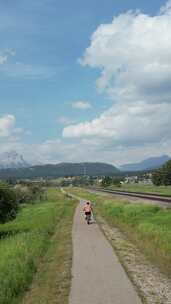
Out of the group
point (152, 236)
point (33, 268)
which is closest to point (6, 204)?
point (152, 236)

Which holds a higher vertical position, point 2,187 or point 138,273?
point 2,187

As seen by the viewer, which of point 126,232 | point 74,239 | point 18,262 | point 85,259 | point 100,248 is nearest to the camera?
point 18,262

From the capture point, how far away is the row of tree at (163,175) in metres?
148

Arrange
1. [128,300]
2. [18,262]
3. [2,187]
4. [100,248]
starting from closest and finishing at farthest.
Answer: [128,300] < [18,262] < [100,248] < [2,187]

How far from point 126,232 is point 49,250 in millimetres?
7906

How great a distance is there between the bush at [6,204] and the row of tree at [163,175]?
117 metres

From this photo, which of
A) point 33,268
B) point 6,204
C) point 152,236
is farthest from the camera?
point 6,204

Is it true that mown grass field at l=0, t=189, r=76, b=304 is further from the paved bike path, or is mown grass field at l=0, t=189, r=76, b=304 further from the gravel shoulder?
the gravel shoulder

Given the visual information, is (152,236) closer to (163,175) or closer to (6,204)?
(6,204)

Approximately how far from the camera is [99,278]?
13797mm

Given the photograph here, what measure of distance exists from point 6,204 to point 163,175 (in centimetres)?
12282

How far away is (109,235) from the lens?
26.6 meters

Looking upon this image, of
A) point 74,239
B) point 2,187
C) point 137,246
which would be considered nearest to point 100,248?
point 137,246

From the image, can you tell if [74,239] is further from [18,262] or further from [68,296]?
[68,296]
